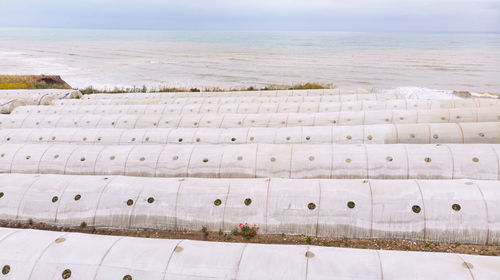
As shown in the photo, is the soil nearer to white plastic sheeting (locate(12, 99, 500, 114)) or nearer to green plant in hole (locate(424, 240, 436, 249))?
green plant in hole (locate(424, 240, 436, 249))

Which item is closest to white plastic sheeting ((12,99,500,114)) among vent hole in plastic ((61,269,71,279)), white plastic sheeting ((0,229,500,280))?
white plastic sheeting ((0,229,500,280))

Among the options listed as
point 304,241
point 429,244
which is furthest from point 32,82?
point 429,244

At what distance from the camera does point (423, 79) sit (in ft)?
298

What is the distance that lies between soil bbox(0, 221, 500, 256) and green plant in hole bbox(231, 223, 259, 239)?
161mm

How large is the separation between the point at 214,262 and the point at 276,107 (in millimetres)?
23328

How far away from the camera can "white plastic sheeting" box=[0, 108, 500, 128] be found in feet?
83.9

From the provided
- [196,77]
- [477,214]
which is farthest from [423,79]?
[477,214]

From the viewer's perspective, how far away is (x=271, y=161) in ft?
62.2

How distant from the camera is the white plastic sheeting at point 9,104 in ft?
124

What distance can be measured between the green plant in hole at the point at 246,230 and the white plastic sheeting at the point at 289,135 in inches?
365

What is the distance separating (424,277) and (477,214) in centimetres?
575

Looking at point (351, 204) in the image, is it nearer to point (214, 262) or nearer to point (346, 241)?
point (346, 241)

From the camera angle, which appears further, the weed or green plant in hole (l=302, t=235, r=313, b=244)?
green plant in hole (l=302, t=235, r=313, b=244)

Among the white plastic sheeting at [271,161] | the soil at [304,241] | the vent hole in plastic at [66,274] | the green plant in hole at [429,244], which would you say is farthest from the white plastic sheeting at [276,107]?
the vent hole in plastic at [66,274]
